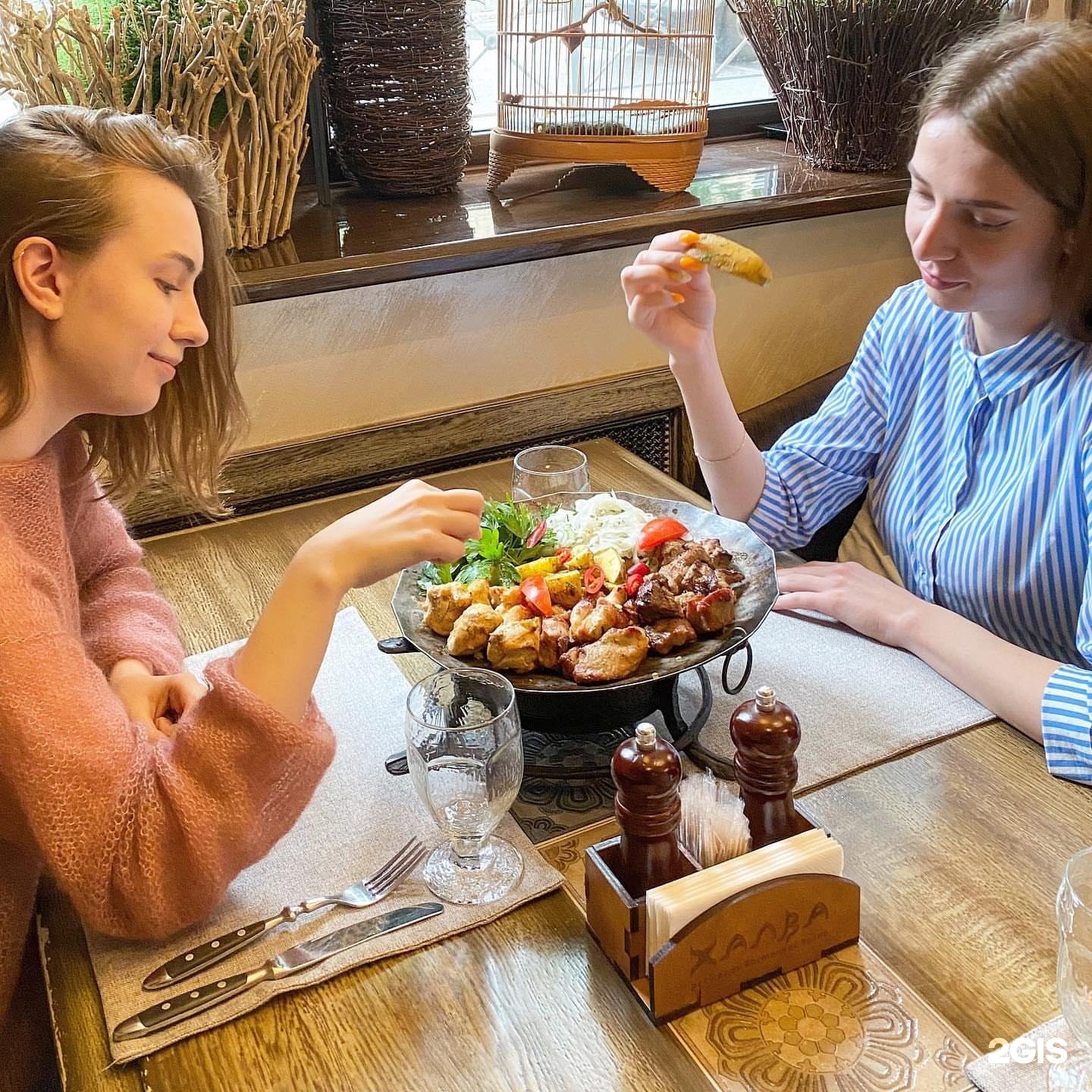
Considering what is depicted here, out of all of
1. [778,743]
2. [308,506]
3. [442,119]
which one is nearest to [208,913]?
[778,743]

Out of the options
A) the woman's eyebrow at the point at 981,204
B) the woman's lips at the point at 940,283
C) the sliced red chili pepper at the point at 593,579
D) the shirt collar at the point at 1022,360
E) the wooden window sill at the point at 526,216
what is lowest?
the sliced red chili pepper at the point at 593,579

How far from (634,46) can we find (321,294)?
0.67 m

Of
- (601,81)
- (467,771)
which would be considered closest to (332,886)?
(467,771)

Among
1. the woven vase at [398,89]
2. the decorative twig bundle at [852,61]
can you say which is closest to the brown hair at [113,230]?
the woven vase at [398,89]

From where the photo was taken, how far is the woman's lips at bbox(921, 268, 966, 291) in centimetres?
124

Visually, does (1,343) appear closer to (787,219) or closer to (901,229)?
(787,219)

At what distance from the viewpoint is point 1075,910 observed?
0.62 metres

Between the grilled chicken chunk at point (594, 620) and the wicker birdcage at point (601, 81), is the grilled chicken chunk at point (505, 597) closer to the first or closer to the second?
the grilled chicken chunk at point (594, 620)

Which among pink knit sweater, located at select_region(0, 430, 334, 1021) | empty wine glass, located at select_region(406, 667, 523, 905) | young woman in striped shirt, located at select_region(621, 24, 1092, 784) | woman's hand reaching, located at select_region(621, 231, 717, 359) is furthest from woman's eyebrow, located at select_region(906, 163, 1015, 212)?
pink knit sweater, located at select_region(0, 430, 334, 1021)

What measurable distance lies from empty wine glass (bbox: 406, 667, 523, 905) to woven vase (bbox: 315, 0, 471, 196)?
111cm

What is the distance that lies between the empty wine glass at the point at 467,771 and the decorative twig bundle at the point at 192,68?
0.94 m

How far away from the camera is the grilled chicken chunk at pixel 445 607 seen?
3.38 feet

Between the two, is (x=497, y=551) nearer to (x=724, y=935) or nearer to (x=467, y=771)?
(x=467, y=771)

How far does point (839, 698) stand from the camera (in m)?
1.09
